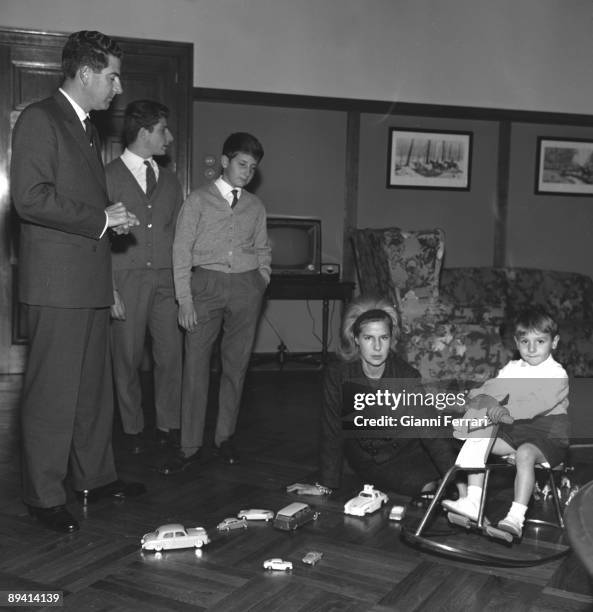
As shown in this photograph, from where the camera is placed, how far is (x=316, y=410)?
493 centimetres

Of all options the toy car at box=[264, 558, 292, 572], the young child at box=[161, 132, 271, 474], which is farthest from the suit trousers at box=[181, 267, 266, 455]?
the toy car at box=[264, 558, 292, 572]

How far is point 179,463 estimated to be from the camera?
11.6 ft

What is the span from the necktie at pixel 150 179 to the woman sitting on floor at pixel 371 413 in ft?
3.97

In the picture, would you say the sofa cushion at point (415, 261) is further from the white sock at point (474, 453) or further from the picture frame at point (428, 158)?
the white sock at point (474, 453)

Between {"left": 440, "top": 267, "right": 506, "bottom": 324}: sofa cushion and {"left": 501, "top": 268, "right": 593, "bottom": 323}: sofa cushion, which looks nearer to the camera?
{"left": 501, "top": 268, "right": 593, "bottom": 323}: sofa cushion

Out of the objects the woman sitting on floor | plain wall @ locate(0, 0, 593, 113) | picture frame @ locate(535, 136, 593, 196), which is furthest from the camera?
picture frame @ locate(535, 136, 593, 196)

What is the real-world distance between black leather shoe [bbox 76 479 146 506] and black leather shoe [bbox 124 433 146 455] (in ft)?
2.00

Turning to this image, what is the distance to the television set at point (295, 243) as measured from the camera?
618 cm

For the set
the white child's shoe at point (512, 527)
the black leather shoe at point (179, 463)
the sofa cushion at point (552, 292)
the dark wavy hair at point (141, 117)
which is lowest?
the black leather shoe at point (179, 463)

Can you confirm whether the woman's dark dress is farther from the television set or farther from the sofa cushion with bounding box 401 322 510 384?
the television set

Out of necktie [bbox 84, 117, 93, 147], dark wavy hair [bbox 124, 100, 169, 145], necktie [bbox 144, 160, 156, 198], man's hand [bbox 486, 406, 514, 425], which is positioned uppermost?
dark wavy hair [bbox 124, 100, 169, 145]

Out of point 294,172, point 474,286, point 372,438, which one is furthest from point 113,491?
point 294,172

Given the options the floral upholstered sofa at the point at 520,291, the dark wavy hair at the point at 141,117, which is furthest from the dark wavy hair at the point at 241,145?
the floral upholstered sofa at the point at 520,291

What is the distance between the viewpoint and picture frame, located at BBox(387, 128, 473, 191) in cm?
663
